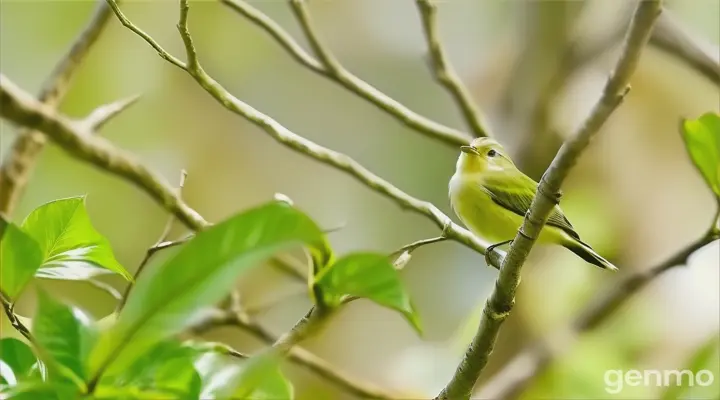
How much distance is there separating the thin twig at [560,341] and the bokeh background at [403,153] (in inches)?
1.0

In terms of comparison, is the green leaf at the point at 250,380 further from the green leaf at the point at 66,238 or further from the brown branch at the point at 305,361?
the brown branch at the point at 305,361

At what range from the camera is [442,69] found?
2.39ft

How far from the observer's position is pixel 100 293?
97 cm

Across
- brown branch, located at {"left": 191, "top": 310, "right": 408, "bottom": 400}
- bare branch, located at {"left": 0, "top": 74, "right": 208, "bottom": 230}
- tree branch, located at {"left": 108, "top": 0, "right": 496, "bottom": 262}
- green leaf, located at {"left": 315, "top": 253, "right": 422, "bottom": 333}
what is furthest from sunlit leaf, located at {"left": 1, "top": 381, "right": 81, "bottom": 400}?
brown branch, located at {"left": 191, "top": 310, "right": 408, "bottom": 400}

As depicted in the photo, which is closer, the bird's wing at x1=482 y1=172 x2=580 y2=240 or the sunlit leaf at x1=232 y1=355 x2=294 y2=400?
the sunlit leaf at x1=232 y1=355 x2=294 y2=400

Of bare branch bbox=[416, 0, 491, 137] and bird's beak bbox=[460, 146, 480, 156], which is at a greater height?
bare branch bbox=[416, 0, 491, 137]

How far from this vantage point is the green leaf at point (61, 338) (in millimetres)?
244

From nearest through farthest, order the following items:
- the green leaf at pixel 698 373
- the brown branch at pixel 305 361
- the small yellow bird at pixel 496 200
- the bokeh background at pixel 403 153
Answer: the green leaf at pixel 698 373, the small yellow bird at pixel 496 200, the brown branch at pixel 305 361, the bokeh background at pixel 403 153

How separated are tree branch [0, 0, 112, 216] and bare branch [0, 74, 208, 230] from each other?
5cm

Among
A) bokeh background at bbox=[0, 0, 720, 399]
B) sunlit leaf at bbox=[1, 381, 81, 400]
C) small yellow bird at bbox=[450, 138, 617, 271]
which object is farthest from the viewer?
bokeh background at bbox=[0, 0, 720, 399]

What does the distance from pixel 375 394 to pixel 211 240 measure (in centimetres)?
52

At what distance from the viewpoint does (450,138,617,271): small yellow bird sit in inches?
23.7

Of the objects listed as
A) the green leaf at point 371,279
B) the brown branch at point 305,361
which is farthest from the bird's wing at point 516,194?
the green leaf at point 371,279

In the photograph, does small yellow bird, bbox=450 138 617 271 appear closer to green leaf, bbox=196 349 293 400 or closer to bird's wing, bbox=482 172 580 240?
bird's wing, bbox=482 172 580 240
